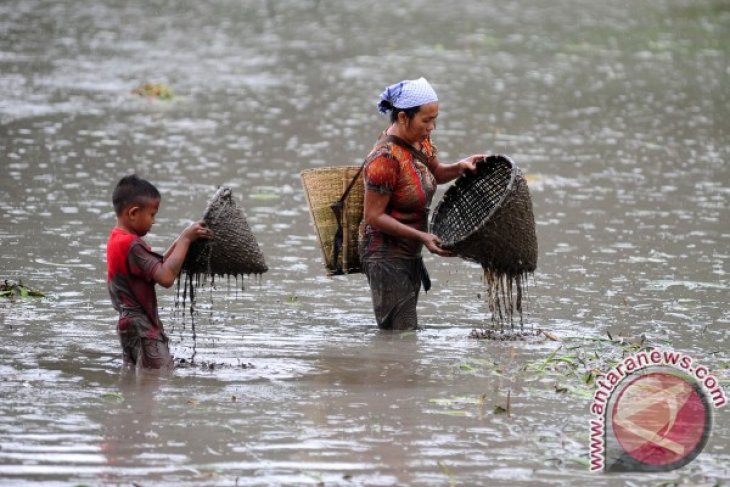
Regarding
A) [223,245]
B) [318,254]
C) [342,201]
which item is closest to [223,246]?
[223,245]

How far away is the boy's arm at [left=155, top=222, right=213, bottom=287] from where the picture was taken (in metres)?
6.04

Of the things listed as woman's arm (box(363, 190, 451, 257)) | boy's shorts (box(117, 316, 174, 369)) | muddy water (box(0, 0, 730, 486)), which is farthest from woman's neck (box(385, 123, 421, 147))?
boy's shorts (box(117, 316, 174, 369))

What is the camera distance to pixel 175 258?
19.9 feet

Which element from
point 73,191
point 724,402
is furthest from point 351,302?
point 73,191

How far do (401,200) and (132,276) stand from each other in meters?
1.57

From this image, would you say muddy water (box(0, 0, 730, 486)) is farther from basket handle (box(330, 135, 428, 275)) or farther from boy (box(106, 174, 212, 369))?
basket handle (box(330, 135, 428, 275))

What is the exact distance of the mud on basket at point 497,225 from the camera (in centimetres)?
666

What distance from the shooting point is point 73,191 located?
423 inches

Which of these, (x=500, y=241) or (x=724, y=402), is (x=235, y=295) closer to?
(x=500, y=241)

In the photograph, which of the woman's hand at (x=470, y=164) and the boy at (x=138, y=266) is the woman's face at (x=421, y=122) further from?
the boy at (x=138, y=266)

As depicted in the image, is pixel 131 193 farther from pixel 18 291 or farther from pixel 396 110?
pixel 18 291

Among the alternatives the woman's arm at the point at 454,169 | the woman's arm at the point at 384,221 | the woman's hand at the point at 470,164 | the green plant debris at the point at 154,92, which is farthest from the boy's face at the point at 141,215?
the green plant debris at the point at 154,92

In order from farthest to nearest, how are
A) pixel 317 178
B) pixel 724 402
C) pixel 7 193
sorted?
pixel 7 193 < pixel 317 178 < pixel 724 402

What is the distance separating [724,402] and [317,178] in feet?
8.47
